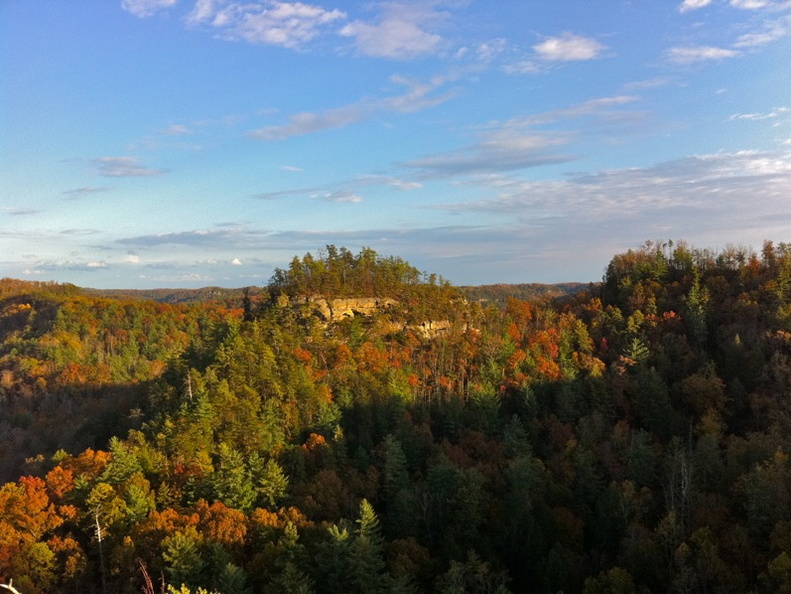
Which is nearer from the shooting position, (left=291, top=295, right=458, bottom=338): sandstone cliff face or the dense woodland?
the dense woodland

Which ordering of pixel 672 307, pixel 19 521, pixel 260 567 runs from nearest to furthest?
1. pixel 260 567
2. pixel 19 521
3. pixel 672 307

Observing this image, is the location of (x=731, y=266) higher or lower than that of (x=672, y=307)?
higher

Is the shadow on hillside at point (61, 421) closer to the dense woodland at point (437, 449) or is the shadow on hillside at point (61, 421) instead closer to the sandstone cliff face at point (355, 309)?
the dense woodland at point (437, 449)

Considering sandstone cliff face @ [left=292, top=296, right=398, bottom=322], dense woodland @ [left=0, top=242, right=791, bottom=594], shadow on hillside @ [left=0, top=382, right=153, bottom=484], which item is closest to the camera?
dense woodland @ [left=0, top=242, right=791, bottom=594]

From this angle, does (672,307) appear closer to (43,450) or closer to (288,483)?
(288,483)

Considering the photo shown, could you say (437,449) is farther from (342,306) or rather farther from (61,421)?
(61,421)

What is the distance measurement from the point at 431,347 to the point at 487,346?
872 cm

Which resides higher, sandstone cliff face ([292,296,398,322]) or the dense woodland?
sandstone cliff face ([292,296,398,322])

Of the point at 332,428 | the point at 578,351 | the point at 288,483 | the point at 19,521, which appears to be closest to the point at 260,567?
the point at 288,483

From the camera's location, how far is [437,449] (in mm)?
59312

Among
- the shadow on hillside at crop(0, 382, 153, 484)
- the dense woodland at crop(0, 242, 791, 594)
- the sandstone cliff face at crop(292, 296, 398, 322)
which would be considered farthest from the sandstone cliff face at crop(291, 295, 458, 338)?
the shadow on hillside at crop(0, 382, 153, 484)

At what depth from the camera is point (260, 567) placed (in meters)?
38.3

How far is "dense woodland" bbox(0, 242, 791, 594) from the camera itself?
126ft

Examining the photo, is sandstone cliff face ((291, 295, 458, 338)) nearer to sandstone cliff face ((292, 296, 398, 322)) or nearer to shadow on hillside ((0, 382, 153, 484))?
sandstone cliff face ((292, 296, 398, 322))
